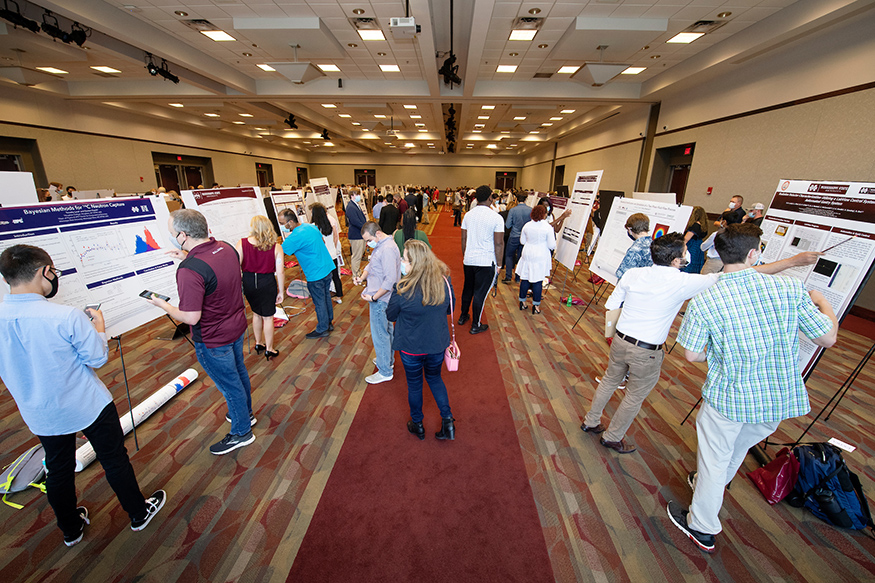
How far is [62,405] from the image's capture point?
157 cm

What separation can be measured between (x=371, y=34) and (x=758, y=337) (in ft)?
24.9

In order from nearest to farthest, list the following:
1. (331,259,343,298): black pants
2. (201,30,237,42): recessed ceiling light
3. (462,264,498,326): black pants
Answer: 1. (462,264,498,326): black pants
2. (331,259,343,298): black pants
3. (201,30,237,42): recessed ceiling light

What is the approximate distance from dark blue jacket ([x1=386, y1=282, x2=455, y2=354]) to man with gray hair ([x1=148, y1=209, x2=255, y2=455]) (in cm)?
109

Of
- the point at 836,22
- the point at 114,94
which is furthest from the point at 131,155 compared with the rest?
the point at 836,22

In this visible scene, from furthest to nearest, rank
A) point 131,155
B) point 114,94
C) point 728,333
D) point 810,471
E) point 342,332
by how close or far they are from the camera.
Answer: point 131,155 < point 114,94 < point 342,332 < point 810,471 < point 728,333

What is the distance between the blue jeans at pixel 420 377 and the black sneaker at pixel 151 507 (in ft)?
5.56

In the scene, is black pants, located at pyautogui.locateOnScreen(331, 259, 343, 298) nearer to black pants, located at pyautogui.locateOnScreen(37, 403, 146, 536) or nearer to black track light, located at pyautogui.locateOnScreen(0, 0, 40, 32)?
black pants, located at pyautogui.locateOnScreen(37, 403, 146, 536)

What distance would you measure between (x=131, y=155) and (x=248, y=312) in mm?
12743

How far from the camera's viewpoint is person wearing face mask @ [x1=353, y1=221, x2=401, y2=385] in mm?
2854

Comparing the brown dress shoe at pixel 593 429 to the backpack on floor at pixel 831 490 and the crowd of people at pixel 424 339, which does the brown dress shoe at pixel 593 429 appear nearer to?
the crowd of people at pixel 424 339

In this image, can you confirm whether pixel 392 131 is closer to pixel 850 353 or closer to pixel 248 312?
pixel 248 312

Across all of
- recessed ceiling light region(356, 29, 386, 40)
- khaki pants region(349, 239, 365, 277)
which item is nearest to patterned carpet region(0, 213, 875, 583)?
khaki pants region(349, 239, 365, 277)

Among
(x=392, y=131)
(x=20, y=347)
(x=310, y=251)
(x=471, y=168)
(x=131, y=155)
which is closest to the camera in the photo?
(x=20, y=347)

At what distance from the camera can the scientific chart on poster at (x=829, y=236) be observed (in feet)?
6.91
